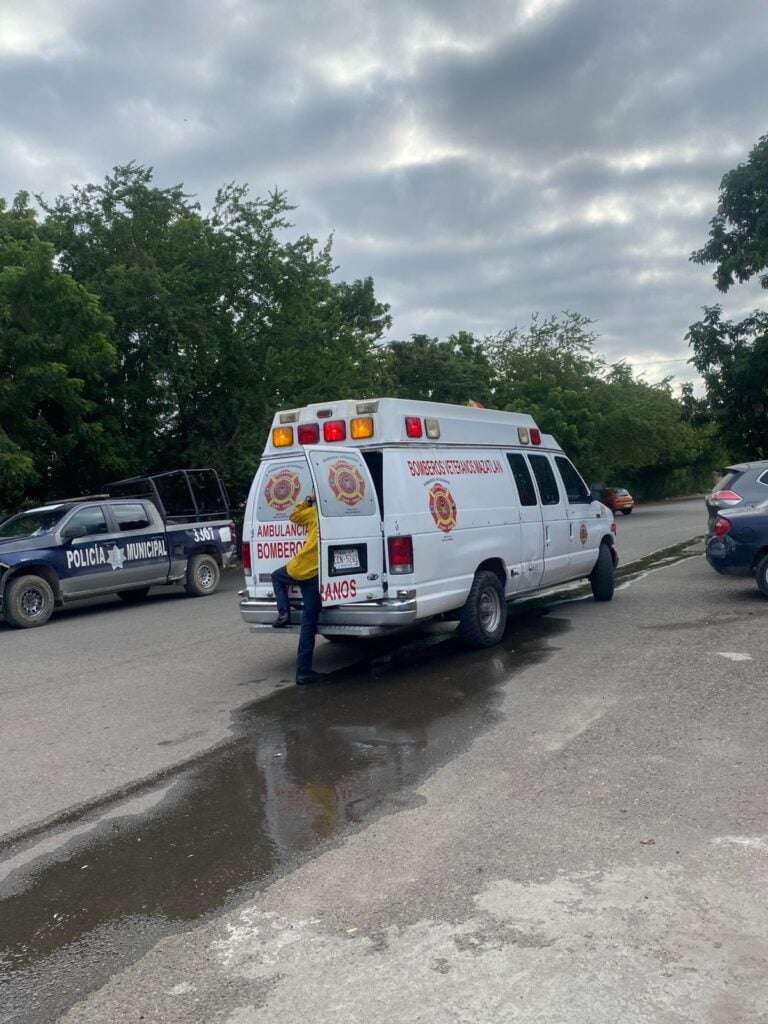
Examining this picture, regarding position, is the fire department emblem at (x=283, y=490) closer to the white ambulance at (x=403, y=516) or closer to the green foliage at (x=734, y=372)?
the white ambulance at (x=403, y=516)

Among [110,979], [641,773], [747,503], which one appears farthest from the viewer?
[747,503]

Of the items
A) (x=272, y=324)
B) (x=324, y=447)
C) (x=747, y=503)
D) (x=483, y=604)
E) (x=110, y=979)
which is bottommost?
(x=110, y=979)

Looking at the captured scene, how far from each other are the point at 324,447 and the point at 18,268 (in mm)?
10994

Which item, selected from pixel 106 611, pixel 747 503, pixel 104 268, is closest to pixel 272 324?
pixel 104 268

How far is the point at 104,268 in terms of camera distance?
70.2 feet

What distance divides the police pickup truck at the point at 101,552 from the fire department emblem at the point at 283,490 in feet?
19.7

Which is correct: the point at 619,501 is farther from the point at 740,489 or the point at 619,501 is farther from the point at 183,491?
the point at 740,489

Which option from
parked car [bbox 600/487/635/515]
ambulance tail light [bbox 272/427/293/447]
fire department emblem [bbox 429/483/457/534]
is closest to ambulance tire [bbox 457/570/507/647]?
fire department emblem [bbox 429/483/457/534]

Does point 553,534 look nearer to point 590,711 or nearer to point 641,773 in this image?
point 590,711

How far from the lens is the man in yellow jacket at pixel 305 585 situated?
27.2 ft

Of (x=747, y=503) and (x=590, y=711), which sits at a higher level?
(x=747, y=503)

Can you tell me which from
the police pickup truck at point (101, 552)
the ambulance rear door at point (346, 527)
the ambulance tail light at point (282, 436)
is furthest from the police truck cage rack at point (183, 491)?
the ambulance rear door at point (346, 527)

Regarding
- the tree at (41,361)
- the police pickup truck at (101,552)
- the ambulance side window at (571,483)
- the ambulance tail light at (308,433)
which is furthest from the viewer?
the tree at (41,361)

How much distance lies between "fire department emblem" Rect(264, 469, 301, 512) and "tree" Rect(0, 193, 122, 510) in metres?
8.82
